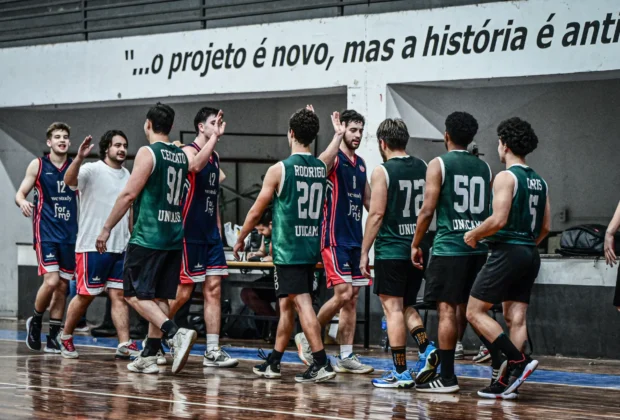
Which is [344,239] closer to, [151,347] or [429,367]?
[429,367]

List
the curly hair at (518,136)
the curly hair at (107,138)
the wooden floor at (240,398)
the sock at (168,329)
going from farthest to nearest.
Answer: the curly hair at (107,138) → the sock at (168,329) → the curly hair at (518,136) → the wooden floor at (240,398)

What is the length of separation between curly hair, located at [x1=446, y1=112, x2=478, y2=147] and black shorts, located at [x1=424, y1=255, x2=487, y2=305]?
2.85ft

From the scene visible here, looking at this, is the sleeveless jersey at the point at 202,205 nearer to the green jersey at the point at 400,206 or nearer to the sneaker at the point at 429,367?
the green jersey at the point at 400,206

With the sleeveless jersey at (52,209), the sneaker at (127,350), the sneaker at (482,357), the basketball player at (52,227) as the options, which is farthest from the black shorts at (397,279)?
the sleeveless jersey at (52,209)

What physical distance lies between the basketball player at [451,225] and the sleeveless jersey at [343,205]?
1.51 meters

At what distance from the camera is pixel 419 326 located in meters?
8.73

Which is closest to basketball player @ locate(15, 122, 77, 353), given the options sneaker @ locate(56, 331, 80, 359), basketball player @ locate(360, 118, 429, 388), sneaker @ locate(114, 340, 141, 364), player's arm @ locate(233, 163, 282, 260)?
sneaker @ locate(56, 331, 80, 359)

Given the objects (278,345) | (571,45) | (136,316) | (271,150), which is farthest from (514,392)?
(271,150)

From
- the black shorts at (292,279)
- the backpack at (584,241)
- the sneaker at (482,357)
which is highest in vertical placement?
the backpack at (584,241)

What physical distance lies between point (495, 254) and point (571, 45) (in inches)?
167

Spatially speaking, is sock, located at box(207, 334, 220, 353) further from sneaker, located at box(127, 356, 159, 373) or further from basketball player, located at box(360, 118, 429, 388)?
basketball player, located at box(360, 118, 429, 388)

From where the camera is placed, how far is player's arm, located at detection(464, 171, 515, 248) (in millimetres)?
7637

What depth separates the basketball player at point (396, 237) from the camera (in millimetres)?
8570

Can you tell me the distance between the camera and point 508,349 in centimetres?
760
